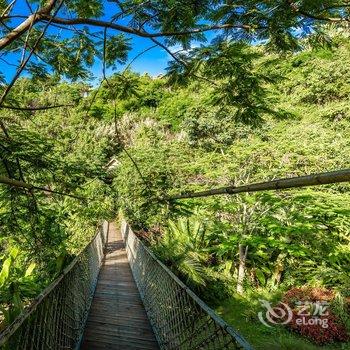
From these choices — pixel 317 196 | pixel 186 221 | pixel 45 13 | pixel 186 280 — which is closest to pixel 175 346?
pixel 45 13

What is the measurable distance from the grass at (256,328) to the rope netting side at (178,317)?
2.92m

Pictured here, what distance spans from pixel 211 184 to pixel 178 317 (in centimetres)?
837

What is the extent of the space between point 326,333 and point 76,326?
6455 mm

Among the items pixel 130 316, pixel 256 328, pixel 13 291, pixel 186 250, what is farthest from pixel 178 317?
pixel 186 250

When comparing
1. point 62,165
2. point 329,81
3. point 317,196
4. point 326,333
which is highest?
point 329,81

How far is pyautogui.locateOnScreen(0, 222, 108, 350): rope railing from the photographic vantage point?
235 centimetres

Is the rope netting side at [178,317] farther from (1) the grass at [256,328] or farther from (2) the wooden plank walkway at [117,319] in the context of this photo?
(1) the grass at [256,328]

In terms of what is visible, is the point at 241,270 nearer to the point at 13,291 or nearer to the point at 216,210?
the point at 216,210

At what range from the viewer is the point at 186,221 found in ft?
36.4

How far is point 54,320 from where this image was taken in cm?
318

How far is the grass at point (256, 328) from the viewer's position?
274 inches

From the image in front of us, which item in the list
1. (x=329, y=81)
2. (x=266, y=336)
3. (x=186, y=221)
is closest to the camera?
(x=266, y=336)

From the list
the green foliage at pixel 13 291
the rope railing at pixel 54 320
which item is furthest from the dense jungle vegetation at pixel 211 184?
the rope railing at pixel 54 320

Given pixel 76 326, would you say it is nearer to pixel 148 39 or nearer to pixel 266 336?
pixel 148 39
